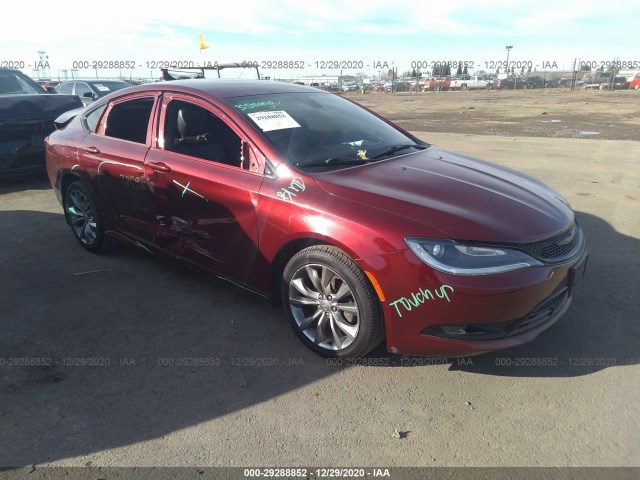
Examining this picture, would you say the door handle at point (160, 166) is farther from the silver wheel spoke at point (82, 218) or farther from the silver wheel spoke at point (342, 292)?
the silver wheel spoke at point (342, 292)

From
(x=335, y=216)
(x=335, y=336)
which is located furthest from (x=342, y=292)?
(x=335, y=216)

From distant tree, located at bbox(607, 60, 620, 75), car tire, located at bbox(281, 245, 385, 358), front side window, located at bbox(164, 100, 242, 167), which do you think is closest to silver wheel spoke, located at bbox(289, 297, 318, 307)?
car tire, located at bbox(281, 245, 385, 358)

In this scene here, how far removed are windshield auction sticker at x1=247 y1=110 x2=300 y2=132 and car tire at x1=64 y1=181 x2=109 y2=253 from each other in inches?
81.0

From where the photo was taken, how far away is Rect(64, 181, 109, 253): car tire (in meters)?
4.77

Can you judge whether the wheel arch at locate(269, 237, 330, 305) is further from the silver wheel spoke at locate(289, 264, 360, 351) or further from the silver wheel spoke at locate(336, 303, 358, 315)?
the silver wheel spoke at locate(336, 303, 358, 315)

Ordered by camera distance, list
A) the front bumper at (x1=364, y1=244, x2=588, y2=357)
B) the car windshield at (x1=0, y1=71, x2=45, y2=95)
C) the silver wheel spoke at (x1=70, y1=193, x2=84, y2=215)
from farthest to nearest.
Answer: the car windshield at (x1=0, y1=71, x2=45, y2=95) < the silver wheel spoke at (x1=70, y1=193, x2=84, y2=215) < the front bumper at (x1=364, y1=244, x2=588, y2=357)

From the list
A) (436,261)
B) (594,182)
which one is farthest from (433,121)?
(436,261)

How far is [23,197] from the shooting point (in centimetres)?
726

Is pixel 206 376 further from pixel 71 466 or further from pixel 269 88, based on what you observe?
pixel 269 88

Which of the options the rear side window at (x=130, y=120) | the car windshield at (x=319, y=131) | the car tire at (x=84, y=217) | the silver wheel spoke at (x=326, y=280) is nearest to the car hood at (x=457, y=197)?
the car windshield at (x=319, y=131)

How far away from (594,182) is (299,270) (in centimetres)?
621

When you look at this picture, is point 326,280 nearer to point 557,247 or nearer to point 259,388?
point 259,388

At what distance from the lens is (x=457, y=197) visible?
9.98ft

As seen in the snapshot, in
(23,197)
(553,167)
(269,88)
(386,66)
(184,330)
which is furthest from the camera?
(386,66)
